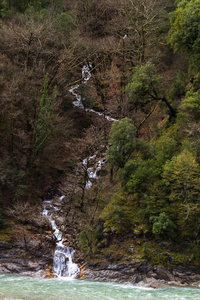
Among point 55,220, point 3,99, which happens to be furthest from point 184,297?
point 3,99

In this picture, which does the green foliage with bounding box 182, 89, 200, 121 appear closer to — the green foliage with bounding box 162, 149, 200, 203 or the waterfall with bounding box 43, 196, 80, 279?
the green foliage with bounding box 162, 149, 200, 203

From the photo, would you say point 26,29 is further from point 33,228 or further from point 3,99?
point 33,228

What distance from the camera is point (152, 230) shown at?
2291cm

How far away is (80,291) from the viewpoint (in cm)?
1911

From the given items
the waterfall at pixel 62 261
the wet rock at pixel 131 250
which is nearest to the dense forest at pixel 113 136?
the wet rock at pixel 131 250

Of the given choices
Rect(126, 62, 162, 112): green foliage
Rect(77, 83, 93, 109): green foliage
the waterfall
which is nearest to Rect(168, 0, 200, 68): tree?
Rect(126, 62, 162, 112): green foliage

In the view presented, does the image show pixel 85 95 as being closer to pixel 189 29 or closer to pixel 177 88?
pixel 177 88

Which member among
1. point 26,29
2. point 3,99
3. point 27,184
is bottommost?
point 27,184

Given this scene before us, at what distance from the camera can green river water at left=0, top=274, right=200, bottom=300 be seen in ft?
57.9

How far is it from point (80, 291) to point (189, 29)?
24625 millimetres

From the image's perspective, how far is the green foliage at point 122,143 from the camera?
26109 millimetres

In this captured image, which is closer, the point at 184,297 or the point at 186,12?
the point at 184,297

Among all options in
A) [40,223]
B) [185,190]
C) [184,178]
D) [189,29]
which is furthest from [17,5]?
[185,190]

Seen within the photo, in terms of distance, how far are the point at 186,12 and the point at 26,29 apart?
18.2 m
